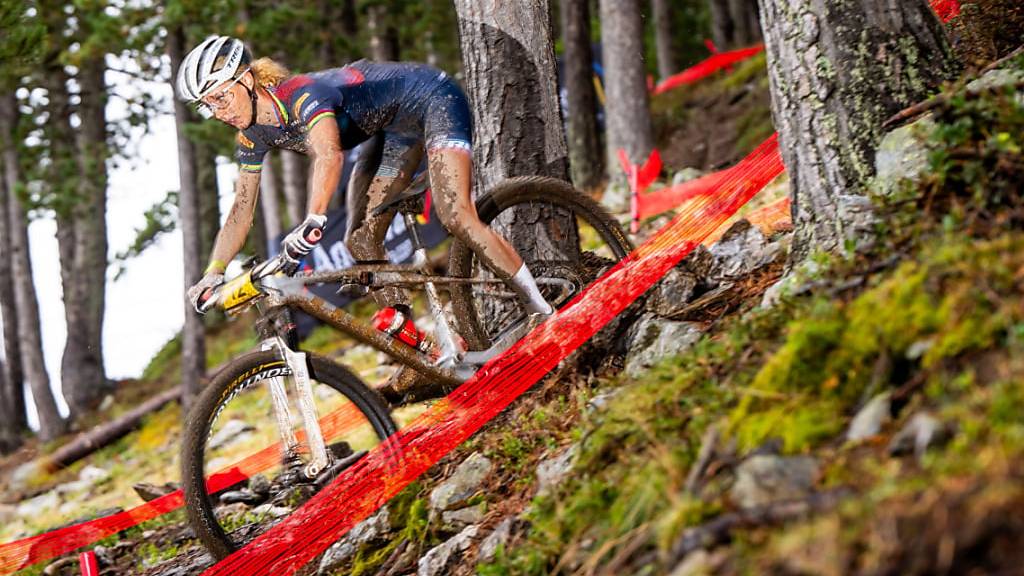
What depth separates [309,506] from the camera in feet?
15.7

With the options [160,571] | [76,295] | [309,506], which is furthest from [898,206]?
[76,295]

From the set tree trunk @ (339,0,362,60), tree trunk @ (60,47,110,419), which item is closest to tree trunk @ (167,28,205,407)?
tree trunk @ (339,0,362,60)

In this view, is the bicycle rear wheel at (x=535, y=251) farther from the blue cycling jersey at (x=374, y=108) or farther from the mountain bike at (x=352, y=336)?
the blue cycling jersey at (x=374, y=108)

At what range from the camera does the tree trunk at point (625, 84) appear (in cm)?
1373

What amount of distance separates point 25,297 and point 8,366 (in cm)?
297

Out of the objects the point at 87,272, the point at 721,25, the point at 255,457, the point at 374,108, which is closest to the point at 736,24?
the point at 721,25

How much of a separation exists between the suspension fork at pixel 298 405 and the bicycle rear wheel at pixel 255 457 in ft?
0.11

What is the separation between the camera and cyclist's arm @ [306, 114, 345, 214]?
14.9 feet

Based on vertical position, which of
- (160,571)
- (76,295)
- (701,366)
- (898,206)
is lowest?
(160,571)

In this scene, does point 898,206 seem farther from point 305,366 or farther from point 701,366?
point 305,366

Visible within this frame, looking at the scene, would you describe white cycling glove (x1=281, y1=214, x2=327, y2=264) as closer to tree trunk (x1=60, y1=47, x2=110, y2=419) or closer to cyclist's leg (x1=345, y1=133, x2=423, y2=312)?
cyclist's leg (x1=345, y1=133, x2=423, y2=312)

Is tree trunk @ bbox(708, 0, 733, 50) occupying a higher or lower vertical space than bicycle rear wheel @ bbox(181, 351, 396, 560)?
higher

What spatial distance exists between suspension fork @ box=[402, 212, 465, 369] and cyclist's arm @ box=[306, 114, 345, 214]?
0.69 m

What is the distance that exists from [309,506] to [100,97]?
1593 centimetres
